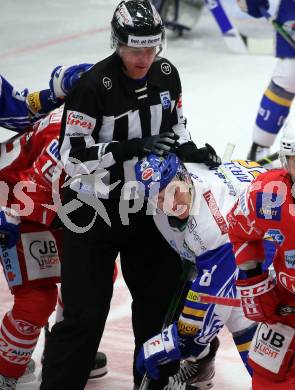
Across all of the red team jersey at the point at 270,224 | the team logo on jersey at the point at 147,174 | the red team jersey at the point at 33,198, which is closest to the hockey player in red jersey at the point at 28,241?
the red team jersey at the point at 33,198

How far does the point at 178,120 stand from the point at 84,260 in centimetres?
55

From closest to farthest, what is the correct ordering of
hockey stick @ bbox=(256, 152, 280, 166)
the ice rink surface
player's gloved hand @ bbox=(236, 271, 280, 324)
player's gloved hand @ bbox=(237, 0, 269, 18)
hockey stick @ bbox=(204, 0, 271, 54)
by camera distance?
1. player's gloved hand @ bbox=(236, 271, 280, 324)
2. hockey stick @ bbox=(256, 152, 280, 166)
3. player's gloved hand @ bbox=(237, 0, 269, 18)
4. the ice rink surface
5. hockey stick @ bbox=(204, 0, 271, 54)

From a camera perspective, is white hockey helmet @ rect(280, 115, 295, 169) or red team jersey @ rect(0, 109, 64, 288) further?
red team jersey @ rect(0, 109, 64, 288)

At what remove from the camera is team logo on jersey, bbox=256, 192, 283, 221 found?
9.60ft

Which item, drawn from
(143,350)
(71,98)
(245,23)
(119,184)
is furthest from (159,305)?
(245,23)

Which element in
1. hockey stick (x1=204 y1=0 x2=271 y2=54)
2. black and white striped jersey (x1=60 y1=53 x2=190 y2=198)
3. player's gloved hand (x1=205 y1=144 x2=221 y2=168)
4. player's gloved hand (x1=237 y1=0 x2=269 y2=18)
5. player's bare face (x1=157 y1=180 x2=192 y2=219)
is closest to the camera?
player's bare face (x1=157 y1=180 x2=192 y2=219)

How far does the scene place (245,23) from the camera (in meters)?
7.81

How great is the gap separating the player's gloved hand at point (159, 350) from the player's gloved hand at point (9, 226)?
22.8 inches

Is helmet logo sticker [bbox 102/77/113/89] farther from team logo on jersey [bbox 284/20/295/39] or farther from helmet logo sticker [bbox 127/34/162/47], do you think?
team logo on jersey [bbox 284/20/295/39]

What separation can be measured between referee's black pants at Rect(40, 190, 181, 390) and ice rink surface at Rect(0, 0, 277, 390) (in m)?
0.84

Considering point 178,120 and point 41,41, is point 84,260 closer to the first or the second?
point 178,120

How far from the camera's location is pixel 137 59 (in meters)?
3.31

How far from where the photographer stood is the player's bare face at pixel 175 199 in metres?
3.17

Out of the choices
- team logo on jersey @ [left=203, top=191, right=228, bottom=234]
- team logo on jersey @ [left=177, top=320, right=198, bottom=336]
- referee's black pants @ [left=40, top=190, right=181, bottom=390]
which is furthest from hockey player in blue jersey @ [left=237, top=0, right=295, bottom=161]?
team logo on jersey @ [left=177, top=320, right=198, bottom=336]
